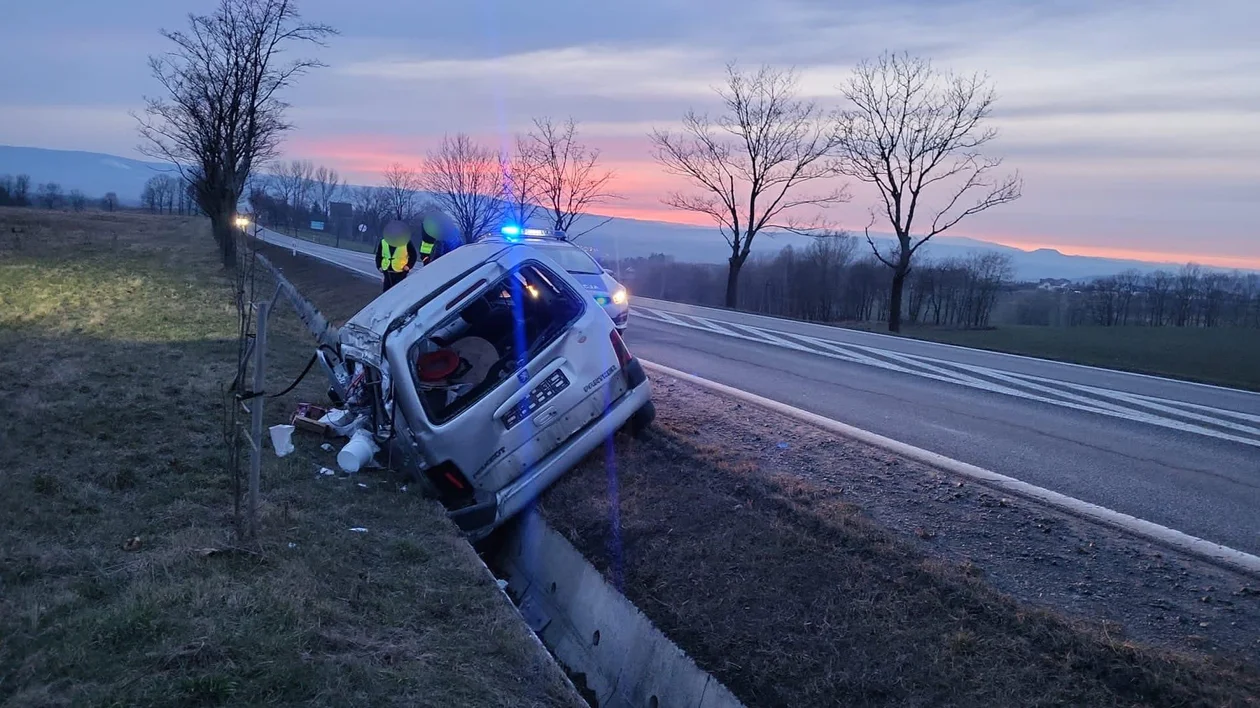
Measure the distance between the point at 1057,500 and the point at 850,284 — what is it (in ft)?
215

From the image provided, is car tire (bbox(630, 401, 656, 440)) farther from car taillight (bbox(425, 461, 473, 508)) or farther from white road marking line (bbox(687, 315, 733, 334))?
white road marking line (bbox(687, 315, 733, 334))

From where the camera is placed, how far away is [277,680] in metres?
3.59

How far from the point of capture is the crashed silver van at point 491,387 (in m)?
6.09

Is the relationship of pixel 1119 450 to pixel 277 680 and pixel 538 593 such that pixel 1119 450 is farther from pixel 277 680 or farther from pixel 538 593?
pixel 277 680

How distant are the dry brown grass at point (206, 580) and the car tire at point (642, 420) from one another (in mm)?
1889

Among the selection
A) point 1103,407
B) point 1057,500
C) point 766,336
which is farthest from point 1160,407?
point 766,336

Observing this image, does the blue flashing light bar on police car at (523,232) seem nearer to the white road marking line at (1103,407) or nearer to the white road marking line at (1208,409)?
the white road marking line at (1103,407)

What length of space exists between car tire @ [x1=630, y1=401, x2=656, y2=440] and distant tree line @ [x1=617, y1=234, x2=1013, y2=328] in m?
55.1

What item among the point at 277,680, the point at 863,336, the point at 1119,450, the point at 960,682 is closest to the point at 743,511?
the point at 960,682

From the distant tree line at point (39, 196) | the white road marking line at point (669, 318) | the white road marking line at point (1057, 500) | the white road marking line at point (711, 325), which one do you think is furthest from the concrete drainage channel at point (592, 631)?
the distant tree line at point (39, 196)

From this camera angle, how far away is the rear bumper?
20.3 feet

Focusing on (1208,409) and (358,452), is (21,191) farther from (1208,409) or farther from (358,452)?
(1208,409)

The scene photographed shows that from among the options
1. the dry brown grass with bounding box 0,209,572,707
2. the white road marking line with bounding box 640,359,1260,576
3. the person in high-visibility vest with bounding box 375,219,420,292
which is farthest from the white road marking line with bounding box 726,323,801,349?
the dry brown grass with bounding box 0,209,572,707

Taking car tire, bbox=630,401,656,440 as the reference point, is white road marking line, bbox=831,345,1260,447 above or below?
above
